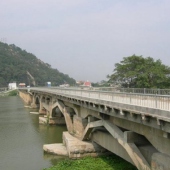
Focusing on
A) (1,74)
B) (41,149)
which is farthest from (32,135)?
(1,74)

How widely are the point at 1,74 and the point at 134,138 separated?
190 m

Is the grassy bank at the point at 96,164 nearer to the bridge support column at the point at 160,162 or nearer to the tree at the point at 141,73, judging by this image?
the bridge support column at the point at 160,162

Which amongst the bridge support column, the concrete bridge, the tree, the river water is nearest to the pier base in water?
the concrete bridge

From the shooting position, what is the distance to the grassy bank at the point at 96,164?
17825 millimetres

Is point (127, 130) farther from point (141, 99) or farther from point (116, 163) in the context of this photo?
point (141, 99)

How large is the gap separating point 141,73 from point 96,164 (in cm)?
2335

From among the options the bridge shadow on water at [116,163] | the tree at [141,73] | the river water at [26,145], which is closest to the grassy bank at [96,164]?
the bridge shadow on water at [116,163]

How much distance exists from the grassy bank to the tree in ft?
64.1

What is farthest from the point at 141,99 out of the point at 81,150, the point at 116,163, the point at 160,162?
the point at 81,150

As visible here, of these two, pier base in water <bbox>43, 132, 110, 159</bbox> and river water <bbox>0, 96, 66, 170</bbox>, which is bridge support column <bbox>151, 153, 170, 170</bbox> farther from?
river water <bbox>0, 96, 66, 170</bbox>


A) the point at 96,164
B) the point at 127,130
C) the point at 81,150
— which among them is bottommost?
the point at 96,164

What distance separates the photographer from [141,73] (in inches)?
1550

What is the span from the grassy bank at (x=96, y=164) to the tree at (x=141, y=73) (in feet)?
64.1

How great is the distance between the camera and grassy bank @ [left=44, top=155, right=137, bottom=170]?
58.5 ft
